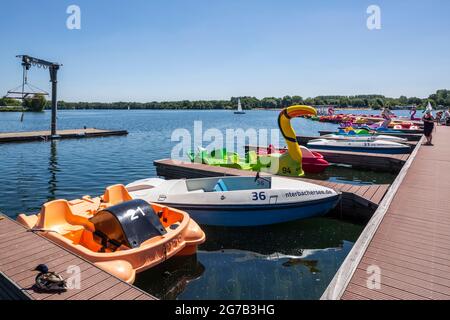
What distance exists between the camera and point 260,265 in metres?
7.72

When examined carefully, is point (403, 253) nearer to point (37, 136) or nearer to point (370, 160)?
point (370, 160)

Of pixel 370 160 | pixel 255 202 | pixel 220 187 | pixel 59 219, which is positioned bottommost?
pixel 59 219

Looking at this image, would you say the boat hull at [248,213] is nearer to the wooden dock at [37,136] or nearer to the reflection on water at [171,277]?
the reflection on water at [171,277]

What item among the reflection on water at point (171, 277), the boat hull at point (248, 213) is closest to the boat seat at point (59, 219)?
the reflection on water at point (171, 277)

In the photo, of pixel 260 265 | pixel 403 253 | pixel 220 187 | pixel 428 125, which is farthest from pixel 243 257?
pixel 428 125

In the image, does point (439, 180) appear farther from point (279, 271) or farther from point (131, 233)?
point (131, 233)

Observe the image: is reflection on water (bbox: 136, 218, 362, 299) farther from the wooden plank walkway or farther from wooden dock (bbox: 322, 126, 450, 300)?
the wooden plank walkway

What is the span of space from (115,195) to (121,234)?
2825 millimetres

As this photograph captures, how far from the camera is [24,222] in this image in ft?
25.5

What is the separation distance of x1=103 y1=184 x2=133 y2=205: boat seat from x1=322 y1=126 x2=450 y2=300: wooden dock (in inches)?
257

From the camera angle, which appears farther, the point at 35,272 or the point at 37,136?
the point at 37,136

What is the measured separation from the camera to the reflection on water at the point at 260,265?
261 inches
